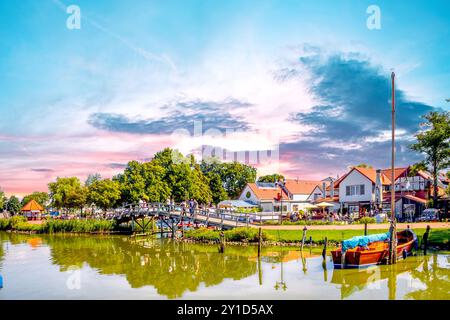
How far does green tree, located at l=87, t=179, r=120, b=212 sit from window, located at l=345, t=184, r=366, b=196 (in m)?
31.9

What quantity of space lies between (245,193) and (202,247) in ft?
134

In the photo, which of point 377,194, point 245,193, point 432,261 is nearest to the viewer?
point 432,261

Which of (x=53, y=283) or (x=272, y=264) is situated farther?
(x=272, y=264)

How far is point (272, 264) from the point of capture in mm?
27031

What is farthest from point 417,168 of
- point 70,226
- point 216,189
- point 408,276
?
point 216,189

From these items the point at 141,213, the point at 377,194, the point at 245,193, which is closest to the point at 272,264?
the point at 141,213

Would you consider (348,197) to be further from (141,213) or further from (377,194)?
(141,213)

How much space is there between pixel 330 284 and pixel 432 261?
29.9 ft

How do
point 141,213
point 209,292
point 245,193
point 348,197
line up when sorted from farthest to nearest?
1. point 245,193
2. point 348,197
3. point 141,213
4. point 209,292

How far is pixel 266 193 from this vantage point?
253 feet

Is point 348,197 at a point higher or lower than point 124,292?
higher

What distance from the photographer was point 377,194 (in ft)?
179

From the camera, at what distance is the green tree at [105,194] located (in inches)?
2395

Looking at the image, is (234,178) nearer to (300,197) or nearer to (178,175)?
(300,197)
